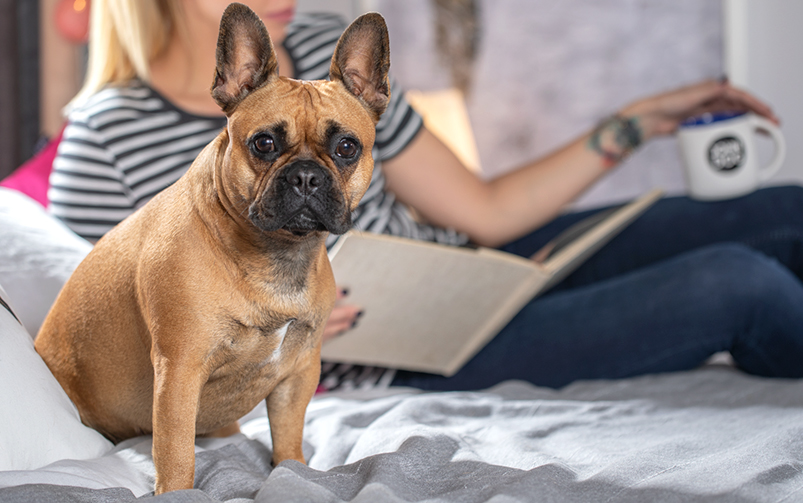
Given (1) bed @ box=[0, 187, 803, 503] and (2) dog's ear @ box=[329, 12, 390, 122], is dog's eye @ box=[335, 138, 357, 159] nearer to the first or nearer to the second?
(2) dog's ear @ box=[329, 12, 390, 122]

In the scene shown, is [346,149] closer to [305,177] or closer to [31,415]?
[305,177]

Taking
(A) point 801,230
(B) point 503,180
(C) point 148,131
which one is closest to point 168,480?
(C) point 148,131

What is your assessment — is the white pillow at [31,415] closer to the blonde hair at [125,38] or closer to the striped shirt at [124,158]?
the striped shirt at [124,158]

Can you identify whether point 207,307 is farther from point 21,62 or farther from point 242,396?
point 21,62

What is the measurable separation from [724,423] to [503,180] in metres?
0.80

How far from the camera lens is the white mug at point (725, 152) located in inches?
53.6

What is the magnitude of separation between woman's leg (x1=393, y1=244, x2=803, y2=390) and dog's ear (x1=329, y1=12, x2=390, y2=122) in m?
0.72

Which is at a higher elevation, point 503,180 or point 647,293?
point 503,180

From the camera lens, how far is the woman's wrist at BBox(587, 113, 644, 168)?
1.49 meters

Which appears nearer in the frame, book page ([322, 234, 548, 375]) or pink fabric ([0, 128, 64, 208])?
book page ([322, 234, 548, 375])

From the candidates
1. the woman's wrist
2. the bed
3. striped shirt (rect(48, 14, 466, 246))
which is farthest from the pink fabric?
the woman's wrist

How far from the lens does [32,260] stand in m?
0.96

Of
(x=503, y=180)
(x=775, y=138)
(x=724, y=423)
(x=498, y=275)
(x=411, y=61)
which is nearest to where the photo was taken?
(x=724, y=423)

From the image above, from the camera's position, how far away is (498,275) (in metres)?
1.17
